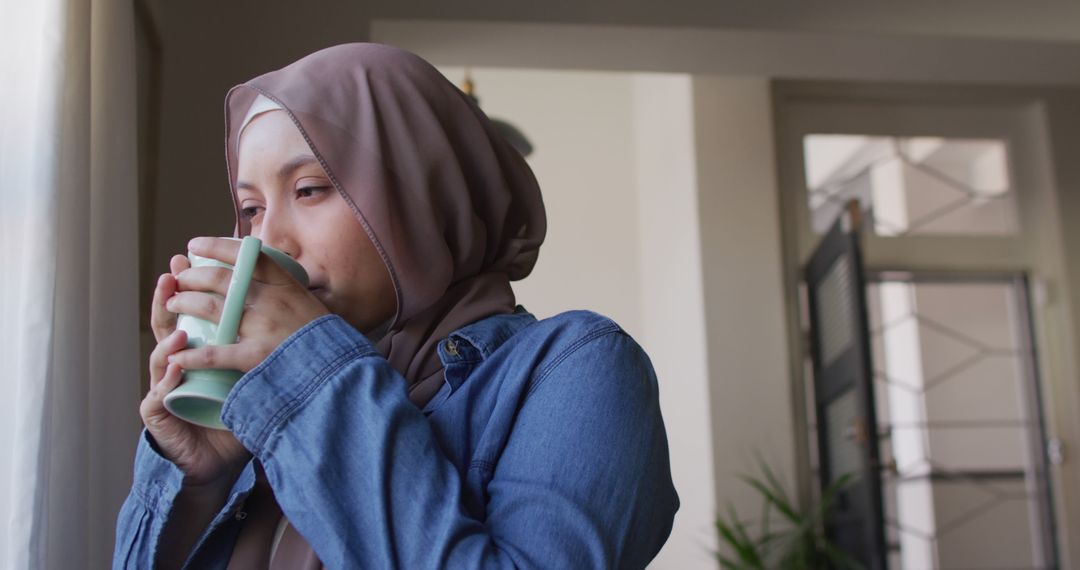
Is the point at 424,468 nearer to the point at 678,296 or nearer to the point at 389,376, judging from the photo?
the point at 389,376

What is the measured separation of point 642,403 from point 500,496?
105mm

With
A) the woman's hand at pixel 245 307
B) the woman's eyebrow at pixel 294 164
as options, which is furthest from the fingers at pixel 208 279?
the woman's eyebrow at pixel 294 164

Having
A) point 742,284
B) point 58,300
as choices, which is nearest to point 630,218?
point 742,284

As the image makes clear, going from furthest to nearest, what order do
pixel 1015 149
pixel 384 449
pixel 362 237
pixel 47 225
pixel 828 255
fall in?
pixel 1015 149
pixel 828 255
pixel 47 225
pixel 362 237
pixel 384 449

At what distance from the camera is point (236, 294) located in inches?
25.4

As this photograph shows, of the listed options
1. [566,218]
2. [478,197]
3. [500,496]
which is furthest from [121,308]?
[566,218]

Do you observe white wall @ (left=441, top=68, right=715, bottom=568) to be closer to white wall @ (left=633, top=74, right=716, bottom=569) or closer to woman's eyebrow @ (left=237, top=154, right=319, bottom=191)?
white wall @ (left=633, top=74, right=716, bottom=569)

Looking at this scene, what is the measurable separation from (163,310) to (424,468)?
196 mm

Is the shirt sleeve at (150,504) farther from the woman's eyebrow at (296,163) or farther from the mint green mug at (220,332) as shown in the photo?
the woman's eyebrow at (296,163)

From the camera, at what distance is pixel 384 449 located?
24.3 inches

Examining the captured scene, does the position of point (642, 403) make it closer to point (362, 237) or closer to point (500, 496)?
point (500, 496)

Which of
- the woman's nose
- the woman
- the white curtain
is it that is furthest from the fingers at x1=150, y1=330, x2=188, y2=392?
the white curtain

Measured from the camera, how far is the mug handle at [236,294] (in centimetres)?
64

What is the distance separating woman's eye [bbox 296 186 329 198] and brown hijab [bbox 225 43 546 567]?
20mm
